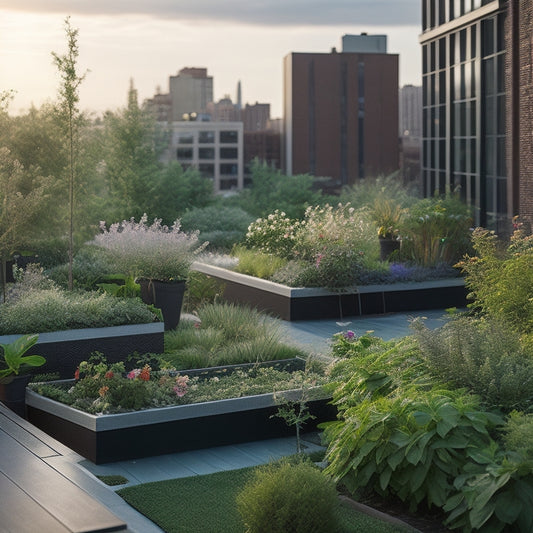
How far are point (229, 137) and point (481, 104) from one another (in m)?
106

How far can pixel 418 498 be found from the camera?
5293 millimetres

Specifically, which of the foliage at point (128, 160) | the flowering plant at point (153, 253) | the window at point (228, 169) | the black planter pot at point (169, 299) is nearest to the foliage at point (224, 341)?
the black planter pot at point (169, 299)

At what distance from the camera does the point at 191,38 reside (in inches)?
4186

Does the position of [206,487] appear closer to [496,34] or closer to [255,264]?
[255,264]

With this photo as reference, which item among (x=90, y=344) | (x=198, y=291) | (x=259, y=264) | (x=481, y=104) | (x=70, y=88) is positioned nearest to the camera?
(x=90, y=344)

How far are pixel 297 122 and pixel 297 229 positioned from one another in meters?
79.0

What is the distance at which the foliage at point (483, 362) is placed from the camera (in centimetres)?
578

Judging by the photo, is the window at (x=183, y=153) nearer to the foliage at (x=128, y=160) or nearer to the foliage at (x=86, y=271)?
the foliage at (x=128, y=160)

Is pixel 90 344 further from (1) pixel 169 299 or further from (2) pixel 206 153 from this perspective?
(2) pixel 206 153

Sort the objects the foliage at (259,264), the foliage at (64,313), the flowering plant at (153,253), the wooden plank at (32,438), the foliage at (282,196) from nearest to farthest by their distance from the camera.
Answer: the wooden plank at (32,438), the foliage at (64,313), the flowering plant at (153,253), the foliage at (259,264), the foliage at (282,196)

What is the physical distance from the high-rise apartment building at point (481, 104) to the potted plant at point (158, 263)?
886 cm

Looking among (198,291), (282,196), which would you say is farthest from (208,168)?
(198,291)

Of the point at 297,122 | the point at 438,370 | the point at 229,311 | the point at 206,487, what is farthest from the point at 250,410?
the point at 297,122

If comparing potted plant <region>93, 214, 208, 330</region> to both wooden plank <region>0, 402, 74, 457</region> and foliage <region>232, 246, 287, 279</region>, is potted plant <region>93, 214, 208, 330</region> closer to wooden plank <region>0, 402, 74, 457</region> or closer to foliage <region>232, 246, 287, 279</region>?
foliage <region>232, 246, 287, 279</region>
